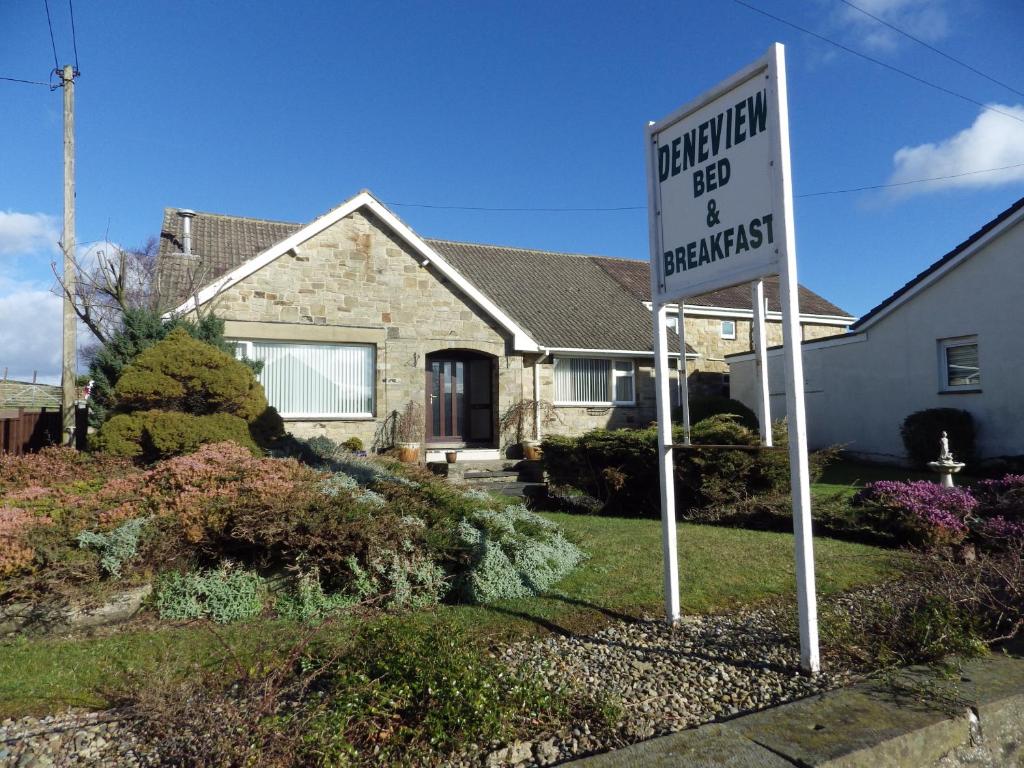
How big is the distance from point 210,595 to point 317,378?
9.65 metres

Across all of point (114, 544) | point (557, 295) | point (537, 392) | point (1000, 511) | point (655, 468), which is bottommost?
point (1000, 511)

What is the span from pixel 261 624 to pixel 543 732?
262 centimetres

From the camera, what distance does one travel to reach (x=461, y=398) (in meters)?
16.8

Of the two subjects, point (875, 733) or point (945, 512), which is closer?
point (875, 733)

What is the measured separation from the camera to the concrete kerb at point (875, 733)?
276 centimetres

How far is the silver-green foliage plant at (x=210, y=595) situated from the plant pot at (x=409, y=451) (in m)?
8.45

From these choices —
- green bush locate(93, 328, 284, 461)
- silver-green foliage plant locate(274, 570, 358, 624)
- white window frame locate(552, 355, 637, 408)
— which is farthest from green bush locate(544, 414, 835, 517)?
white window frame locate(552, 355, 637, 408)

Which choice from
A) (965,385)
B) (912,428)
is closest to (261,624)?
(912,428)

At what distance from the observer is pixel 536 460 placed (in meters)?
15.3

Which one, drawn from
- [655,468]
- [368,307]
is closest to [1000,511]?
[655,468]

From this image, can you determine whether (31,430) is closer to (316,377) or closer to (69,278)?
(69,278)

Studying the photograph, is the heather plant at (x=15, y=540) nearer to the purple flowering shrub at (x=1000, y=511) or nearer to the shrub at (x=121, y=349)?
the shrub at (x=121, y=349)

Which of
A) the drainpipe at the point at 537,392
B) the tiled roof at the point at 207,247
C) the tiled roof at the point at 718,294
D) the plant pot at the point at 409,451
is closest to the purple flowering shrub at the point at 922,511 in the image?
the plant pot at the point at 409,451

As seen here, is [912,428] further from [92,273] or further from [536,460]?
[92,273]
